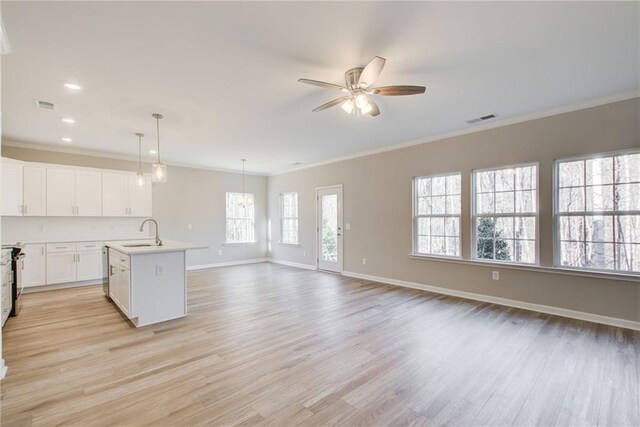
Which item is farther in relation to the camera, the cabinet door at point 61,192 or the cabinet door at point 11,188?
the cabinet door at point 61,192

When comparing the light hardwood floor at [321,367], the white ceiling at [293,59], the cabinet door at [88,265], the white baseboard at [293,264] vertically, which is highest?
the white ceiling at [293,59]

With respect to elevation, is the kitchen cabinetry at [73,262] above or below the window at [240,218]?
below

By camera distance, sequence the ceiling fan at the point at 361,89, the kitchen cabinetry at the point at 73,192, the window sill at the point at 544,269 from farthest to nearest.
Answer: the kitchen cabinetry at the point at 73,192, the window sill at the point at 544,269, the ceiling fan at the point at 361,89

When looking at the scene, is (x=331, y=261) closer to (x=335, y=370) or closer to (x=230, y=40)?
(x=335, y=370)

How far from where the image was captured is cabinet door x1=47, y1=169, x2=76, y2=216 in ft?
17.3

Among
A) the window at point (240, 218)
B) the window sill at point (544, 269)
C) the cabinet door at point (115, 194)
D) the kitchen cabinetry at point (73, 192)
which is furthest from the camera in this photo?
the window at point (240, 218)

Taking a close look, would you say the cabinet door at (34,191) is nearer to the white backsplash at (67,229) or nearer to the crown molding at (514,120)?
the white backsplash at (67,229)

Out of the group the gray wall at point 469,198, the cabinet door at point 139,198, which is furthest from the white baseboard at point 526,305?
the cabinet door at point 139,198

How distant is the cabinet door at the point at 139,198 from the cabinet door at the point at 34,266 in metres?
1.58

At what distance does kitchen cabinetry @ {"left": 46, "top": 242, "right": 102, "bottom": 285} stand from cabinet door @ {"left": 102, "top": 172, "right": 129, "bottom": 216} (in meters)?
0.74

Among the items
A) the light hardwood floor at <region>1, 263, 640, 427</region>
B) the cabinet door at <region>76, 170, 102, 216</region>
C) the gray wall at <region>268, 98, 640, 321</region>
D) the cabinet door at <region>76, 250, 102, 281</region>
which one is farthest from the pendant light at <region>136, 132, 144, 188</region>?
the gray wall at <region>268, 98, 640, 321</region>

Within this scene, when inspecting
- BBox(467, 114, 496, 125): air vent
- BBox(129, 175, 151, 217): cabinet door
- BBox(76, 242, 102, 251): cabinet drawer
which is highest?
BBox(467, 114, 496, 125): air vent

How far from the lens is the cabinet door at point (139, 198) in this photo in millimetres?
6152

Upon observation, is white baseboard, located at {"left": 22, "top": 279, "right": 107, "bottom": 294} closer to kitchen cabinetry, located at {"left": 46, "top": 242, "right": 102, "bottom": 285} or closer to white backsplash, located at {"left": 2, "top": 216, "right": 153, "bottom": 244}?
kitchen cabinetry, located at {"left": 46, "top": 242, "right": 102, "bottom": 285}
